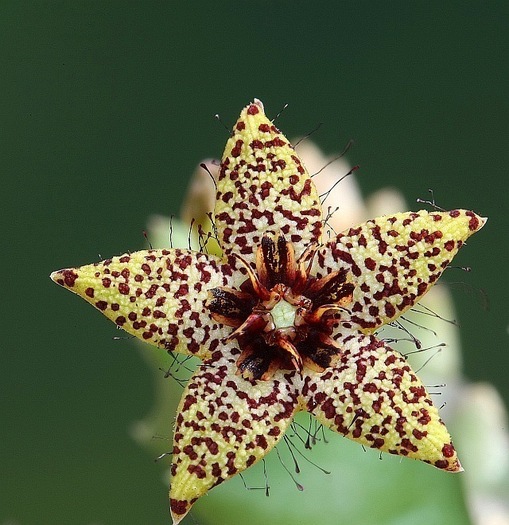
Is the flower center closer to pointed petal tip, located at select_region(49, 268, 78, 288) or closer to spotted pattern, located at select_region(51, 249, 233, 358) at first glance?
spotted pattern, located at select_region(51, 249, 233, 358)

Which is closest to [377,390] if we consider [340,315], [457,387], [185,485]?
[340,315]

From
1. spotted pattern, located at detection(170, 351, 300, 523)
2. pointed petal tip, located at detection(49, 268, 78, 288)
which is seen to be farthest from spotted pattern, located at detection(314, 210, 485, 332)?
pointed petal tip, located at detection(49, 268, 78, 288)

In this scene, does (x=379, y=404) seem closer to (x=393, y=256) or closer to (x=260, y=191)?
(x=393, y=256)

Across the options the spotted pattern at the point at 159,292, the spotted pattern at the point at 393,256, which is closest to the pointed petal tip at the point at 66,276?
the spotted pattern at the point at 159,292

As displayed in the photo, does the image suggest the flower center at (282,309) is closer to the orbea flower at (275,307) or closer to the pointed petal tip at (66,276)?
the orbea flower at (275,307)

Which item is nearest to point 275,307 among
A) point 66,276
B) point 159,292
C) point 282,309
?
point 282,309

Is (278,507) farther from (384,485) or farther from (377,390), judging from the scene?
(377,390)
